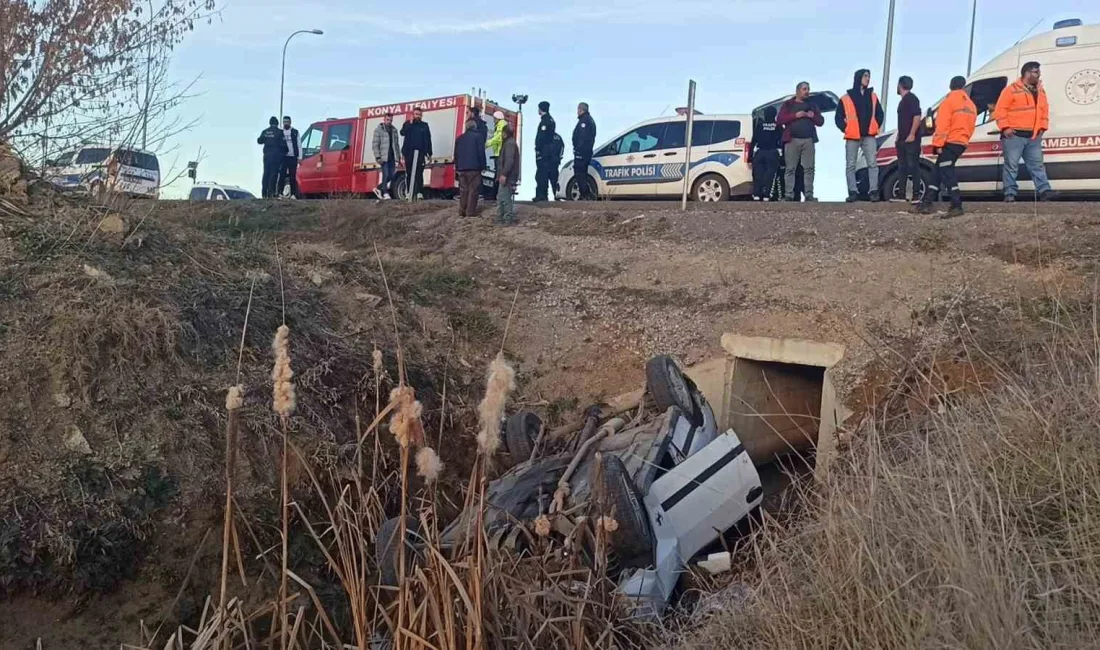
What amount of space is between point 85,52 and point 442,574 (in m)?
7.37

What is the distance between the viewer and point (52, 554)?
16.8 feet

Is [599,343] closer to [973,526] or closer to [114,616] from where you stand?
[114,616]

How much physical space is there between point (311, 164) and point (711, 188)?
31.2 feet

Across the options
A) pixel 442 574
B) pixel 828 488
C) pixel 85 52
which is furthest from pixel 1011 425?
pixel 85 52

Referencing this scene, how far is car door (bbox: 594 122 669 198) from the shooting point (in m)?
14.7

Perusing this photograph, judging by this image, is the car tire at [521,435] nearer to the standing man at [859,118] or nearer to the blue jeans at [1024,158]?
the standing man at [859,118]

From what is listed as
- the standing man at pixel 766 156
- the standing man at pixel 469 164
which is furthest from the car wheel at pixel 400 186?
the standing man at pixel 766 156

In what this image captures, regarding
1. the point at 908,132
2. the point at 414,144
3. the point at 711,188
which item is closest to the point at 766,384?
the point at 908,132

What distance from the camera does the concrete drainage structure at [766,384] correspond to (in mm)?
7465

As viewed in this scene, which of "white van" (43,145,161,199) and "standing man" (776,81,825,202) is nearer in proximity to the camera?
"white van" (43,145,161,199)

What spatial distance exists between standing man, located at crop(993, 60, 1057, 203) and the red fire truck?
9.49 metres

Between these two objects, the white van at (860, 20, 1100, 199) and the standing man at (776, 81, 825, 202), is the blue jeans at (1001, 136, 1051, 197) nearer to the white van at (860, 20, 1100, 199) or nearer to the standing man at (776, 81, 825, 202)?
the white van at (860, 20, 1100, 199)

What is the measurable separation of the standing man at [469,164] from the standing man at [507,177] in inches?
11.2

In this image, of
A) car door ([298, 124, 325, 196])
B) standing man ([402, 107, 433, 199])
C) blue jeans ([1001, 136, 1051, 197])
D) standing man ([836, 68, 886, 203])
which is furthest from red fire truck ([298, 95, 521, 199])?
blue jeans ([1001, 136, 1051, 197])
